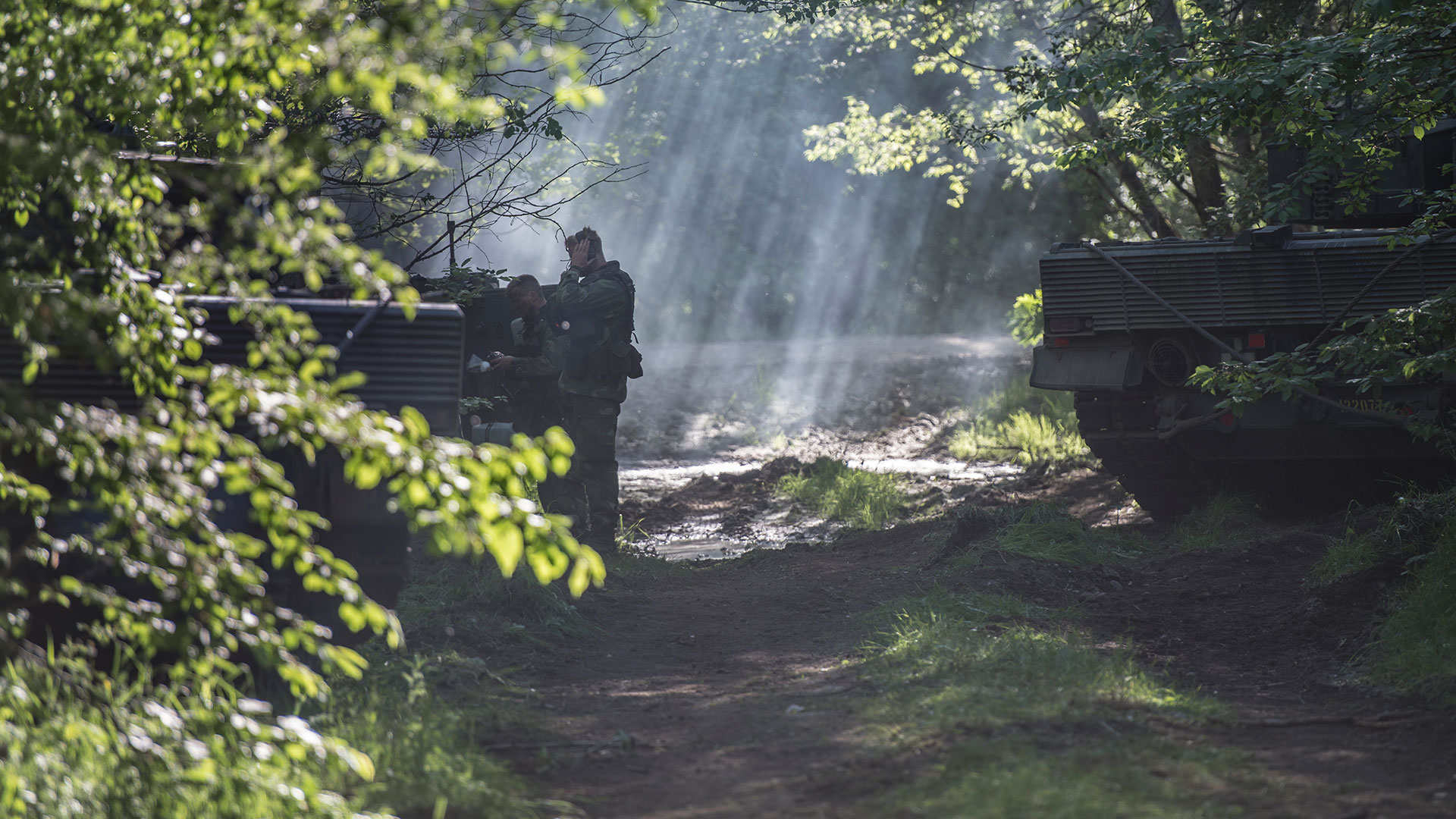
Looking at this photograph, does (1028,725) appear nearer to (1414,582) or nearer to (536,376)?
(1414,582)

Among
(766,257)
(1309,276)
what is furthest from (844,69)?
(1309,276)

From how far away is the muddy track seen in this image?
3480mm

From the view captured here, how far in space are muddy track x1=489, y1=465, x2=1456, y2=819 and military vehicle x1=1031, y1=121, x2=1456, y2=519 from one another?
69 cm

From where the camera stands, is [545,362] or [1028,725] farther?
[545,362]

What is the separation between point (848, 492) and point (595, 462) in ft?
10.2

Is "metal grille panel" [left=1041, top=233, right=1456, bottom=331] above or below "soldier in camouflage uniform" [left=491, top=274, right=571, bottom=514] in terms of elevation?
above

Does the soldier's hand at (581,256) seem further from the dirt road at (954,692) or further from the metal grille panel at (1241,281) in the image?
the metal grille panel at (1241,281)

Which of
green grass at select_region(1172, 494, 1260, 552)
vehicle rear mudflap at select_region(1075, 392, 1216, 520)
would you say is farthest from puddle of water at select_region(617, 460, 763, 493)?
green grass at select_region(1172, 494, 1260, 552)

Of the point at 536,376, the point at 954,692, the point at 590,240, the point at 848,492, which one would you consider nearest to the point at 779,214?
the point at 848,492

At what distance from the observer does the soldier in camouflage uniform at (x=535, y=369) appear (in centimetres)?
760

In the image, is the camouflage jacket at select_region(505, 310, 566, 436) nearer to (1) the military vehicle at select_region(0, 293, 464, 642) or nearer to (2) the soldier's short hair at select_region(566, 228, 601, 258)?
(2) the soldier's short hair at select_region(566, 228, 601, 258)

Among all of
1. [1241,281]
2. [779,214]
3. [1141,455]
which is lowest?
[1141,455]

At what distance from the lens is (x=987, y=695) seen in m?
4.18

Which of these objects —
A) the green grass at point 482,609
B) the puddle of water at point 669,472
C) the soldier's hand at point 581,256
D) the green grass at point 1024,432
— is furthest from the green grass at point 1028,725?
the green grass at point 1024,432
